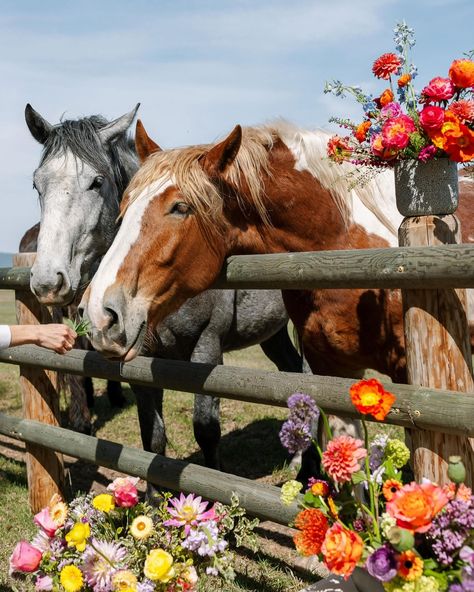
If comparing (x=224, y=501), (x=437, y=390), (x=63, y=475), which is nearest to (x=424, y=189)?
(x=437, y=390)

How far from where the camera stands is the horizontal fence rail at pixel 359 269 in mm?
2197

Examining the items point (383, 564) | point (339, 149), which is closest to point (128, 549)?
point (383, 564)

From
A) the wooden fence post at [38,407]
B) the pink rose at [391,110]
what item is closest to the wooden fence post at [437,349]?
Result: the pink rose at [391,110]

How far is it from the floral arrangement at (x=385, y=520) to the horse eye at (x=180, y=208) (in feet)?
4.36

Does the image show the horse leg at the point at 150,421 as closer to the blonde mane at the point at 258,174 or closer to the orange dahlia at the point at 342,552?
the blonde mane at the point at 258,174

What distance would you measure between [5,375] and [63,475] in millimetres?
6166

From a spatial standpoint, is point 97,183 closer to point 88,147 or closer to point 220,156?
point 88,147

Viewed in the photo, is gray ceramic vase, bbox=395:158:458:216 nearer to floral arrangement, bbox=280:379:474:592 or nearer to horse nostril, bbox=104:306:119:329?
floral arrangement, bbox=280:379:474:592

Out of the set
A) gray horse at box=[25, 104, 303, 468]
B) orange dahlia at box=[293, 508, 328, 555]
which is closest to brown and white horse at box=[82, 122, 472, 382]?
gray horse at box=[25, 104, 303, 468]

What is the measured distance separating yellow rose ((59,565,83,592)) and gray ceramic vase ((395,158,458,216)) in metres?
1.75

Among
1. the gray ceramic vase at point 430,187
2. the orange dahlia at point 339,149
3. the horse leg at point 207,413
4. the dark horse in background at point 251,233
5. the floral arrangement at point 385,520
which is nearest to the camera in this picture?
the floral arrangement at point 385,520

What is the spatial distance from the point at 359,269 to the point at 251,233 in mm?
856

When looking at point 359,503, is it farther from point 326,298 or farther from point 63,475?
point 63,475

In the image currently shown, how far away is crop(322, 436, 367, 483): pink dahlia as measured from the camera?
175 centimetres
